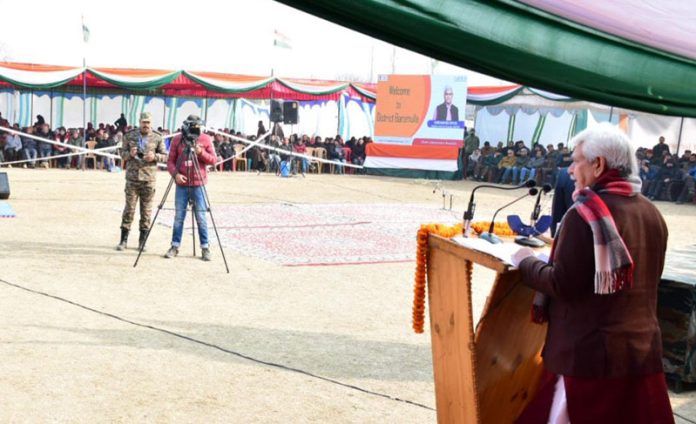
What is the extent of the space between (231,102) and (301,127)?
2953mm

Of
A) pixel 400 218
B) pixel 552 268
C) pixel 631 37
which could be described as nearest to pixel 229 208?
pixel 400 218

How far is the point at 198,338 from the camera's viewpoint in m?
6.69

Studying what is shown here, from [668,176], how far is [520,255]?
22.1 meters

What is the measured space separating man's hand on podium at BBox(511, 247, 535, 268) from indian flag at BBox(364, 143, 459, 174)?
970 inches

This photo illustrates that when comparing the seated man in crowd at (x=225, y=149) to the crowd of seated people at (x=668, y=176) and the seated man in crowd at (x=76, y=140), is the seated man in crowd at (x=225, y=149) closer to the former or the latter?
the seated man in crowd at (x=76, y=140)

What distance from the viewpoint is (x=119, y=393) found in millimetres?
5227

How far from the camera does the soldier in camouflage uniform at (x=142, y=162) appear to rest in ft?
33.9

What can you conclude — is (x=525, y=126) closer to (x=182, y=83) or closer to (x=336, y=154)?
(x=336, y=154)

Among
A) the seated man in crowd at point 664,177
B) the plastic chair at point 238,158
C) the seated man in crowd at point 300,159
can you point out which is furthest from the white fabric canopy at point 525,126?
the plastic chair at point 238,158

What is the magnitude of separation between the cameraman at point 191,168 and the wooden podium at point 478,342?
652 centimetres

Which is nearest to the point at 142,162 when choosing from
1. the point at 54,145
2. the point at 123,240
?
the point at 123,240

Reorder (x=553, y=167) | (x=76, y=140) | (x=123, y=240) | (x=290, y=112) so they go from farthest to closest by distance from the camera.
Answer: (x=290, y=112) → (x=553, y=167) → (x=76, y=140) → (x=123, y=240)

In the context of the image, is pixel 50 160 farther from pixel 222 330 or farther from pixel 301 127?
pixel 222 330

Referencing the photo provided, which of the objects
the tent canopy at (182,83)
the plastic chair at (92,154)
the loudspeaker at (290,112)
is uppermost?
the tent canopy at (182,83)
